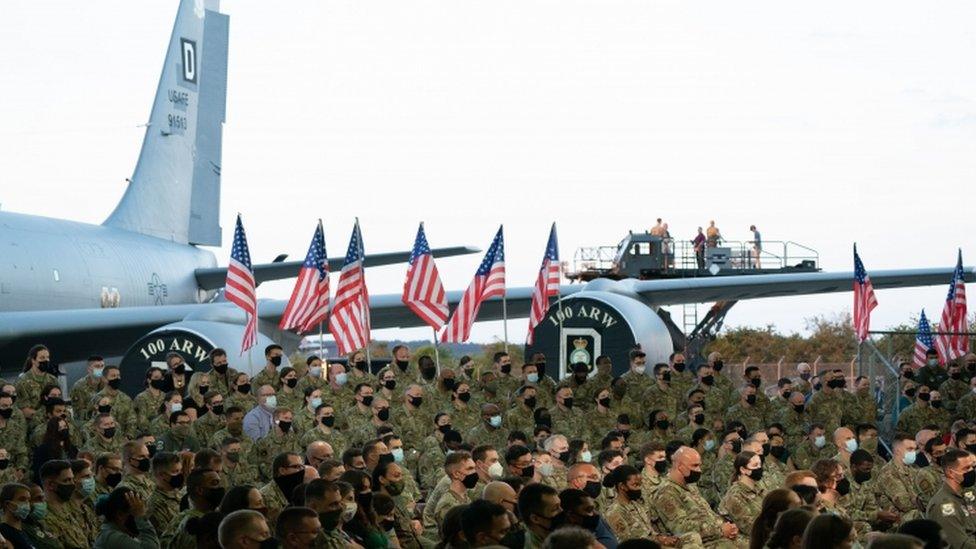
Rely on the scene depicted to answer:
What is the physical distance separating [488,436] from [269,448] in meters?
2.55

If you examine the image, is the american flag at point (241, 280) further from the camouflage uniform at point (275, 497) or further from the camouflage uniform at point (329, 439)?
the camouflage uniform at point (275, 497)

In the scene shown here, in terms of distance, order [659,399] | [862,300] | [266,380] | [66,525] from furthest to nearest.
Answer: [862,300]
[659,399]
[266,380]
[66,525]

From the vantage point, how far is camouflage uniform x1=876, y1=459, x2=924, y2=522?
42.4 feet

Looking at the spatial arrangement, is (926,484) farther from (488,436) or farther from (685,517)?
(488,436)

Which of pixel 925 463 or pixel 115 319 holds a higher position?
pixel 115 319

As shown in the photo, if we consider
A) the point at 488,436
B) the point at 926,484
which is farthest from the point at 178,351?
the point at 926,484

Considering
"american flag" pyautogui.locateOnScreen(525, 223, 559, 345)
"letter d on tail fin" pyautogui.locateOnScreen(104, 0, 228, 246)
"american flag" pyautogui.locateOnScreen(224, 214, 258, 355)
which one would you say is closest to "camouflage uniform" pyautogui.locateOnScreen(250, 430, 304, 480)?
"american flag" pyautogui.locateOnScreen(224, 214, 258, 355)

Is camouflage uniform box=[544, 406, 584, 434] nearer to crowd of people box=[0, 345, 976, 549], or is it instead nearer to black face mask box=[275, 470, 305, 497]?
crowd of people box=[0, 345, 976, 549]

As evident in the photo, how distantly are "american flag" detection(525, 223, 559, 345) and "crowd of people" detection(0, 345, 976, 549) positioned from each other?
126 centimetres

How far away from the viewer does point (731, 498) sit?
1151 centimetres

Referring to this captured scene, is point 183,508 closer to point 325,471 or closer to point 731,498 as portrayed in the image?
point 325,471

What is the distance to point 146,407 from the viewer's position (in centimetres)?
1659

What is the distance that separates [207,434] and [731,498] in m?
5.85

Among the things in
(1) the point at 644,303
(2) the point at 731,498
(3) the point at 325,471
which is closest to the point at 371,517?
(3) the point at 325,471
